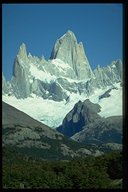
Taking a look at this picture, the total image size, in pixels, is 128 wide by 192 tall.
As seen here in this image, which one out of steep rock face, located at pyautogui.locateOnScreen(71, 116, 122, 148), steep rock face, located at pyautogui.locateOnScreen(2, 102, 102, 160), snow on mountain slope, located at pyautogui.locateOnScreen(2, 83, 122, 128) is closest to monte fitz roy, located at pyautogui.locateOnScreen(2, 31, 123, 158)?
snow on mountain slope, located at pyautogui.locateOnScreen(2, 83, 122, 128)

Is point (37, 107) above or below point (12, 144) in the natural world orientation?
above

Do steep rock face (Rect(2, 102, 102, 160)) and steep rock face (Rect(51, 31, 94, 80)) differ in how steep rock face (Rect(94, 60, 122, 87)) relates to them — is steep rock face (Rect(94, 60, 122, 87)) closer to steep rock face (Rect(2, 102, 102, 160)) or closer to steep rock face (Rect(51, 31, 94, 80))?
steep rock face (Rect(51, 31, 94, 80))

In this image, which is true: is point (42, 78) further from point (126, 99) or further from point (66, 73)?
point (126, 99)

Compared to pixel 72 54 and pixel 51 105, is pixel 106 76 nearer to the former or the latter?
pixel 72 54

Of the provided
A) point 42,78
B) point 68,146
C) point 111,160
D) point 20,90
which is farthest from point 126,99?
point 42,78

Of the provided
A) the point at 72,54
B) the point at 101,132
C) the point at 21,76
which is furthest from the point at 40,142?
the point at 72,54

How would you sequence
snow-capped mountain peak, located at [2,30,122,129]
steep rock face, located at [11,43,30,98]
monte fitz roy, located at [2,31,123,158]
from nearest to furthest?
monte fitz roy, located at [2,31,123,158], steep rock face, located at [11,43,30,98], snow-capped mountain peak, located at [2,30,122,129]

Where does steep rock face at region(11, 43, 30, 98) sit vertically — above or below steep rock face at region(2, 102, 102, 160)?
above
